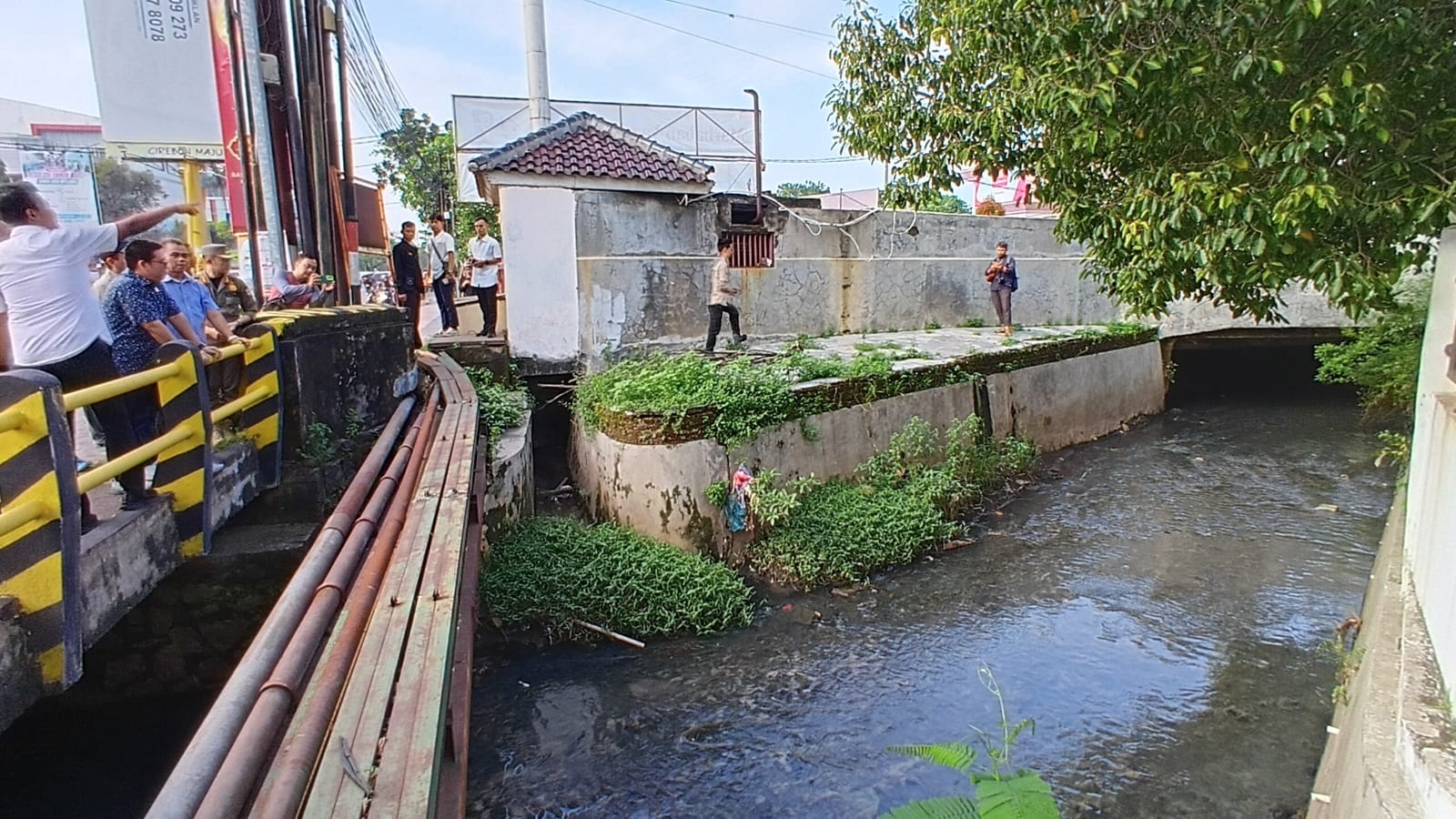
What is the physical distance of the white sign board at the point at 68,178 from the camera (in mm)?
17453

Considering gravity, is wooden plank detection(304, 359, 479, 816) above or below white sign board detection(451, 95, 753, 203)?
below

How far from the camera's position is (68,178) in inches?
695

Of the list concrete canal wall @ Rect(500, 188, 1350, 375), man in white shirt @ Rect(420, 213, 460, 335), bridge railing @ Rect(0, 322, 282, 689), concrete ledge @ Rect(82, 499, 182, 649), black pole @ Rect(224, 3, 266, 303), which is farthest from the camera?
man in white shirt @ Rect(420, 213, 460, 335)

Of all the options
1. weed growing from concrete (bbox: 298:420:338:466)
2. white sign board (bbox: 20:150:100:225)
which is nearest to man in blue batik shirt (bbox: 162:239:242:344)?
weed growing from concrete (bbox: 298:420:338:466)

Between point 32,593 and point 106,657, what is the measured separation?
2261 mm

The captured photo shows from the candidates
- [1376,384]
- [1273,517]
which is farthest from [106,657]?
[1376,384]

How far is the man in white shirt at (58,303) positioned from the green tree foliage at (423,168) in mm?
19010

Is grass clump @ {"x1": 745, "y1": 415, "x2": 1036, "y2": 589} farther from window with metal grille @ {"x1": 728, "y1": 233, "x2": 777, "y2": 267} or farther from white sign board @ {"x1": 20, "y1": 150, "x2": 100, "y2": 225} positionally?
white sign board @ {"x1": 20, "y1": 150, "x2": 100, "y2": 225}

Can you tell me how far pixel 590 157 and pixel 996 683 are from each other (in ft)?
23.2

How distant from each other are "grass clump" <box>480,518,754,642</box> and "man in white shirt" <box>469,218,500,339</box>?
16.2 ft

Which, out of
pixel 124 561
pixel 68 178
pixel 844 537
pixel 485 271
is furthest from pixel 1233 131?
pixel 68 178

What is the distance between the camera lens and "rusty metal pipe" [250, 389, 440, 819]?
1.85 metres

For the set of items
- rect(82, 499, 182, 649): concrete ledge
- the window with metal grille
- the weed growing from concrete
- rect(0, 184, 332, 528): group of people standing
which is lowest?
rect(82, 499, 182, 649): concrete ledge

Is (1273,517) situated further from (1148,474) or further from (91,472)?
(91,472)
